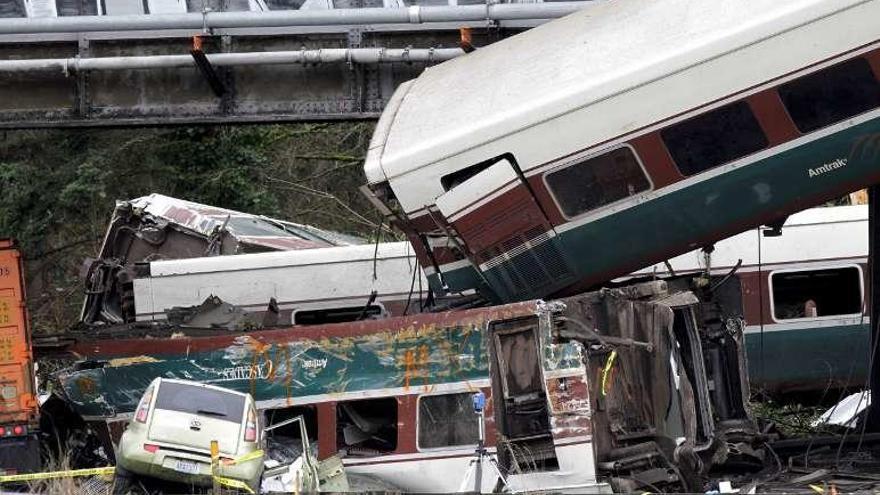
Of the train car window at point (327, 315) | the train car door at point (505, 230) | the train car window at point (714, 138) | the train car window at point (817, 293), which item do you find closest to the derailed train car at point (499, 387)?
the train car door at point (505, 230)

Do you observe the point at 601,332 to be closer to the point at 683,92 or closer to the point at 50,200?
the point at 683,92

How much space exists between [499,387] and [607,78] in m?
3.10

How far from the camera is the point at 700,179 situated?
14.9 metres

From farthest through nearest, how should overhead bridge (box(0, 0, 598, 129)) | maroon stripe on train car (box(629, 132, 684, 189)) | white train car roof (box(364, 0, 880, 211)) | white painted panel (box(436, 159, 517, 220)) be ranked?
overhead bridge (box(0, 0, 598, 129)) → white painted panel (box(436, 159, 517, 220)) → maroon stripe on train car (box(629, 132, 684, 189)) → white train car roof (box(364, 0, 880, 211))

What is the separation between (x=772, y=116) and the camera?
1454 centimetres

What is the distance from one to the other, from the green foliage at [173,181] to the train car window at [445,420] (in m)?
16.7

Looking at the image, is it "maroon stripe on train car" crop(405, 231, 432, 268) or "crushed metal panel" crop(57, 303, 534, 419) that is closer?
"crushed metal panel" crop(57, 303, 534, 419)

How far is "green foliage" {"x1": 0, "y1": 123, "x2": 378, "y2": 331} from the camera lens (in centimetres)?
3127

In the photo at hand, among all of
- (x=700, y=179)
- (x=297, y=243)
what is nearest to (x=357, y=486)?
(x=700, y=179)

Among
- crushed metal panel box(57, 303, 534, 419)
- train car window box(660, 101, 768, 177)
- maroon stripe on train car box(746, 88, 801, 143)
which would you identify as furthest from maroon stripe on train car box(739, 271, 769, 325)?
crushed metal panel box(57, 303, 534, 419)

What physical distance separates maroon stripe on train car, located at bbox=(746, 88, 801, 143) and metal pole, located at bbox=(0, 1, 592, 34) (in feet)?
11.9

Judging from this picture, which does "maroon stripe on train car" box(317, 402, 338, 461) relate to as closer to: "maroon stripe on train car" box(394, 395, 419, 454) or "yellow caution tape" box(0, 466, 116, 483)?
"maroon stripe on train car" box(394, 395, 419, 454)

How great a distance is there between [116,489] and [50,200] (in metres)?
19.3

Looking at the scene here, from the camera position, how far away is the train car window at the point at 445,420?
14.0m
